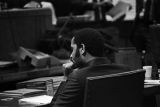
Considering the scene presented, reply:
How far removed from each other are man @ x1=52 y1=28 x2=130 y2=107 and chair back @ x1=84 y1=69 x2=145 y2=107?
0.07 m

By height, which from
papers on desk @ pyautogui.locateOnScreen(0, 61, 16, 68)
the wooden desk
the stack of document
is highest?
the stack of document

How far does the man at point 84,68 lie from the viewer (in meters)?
2.99

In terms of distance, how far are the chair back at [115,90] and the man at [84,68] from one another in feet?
0.24

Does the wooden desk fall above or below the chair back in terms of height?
below

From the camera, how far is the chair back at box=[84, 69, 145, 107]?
2.95 meters

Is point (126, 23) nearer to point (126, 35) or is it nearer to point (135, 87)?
point (126, 35)

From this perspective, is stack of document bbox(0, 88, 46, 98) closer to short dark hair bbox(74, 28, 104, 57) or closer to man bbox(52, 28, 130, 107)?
man bbox(52, 28, 130, 107)

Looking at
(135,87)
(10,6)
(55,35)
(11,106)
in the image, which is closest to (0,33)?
(55,35)

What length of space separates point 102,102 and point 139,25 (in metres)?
5.47

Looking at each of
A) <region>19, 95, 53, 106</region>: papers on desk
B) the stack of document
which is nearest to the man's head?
<region>19, 95, 53, 106</region>: papers on desk

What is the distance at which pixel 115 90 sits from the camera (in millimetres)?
3027

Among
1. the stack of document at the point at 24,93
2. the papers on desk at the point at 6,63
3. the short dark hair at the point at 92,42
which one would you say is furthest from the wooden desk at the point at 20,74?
the short dark hair at the point at 92,42

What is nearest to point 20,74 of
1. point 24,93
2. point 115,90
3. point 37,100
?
point 24,93

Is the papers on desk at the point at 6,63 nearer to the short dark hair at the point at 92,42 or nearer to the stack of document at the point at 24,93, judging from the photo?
the stack of document at the point at 24,93
